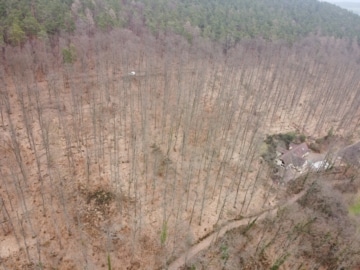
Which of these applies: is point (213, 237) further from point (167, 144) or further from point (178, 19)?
point (178, 19)

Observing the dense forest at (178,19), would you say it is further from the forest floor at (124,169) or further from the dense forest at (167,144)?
the forest floor at (124,169)

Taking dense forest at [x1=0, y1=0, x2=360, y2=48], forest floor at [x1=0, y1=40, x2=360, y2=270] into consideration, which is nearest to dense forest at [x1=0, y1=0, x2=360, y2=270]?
forest floor at [x1=0, y1=40, x2=360, y2=270]

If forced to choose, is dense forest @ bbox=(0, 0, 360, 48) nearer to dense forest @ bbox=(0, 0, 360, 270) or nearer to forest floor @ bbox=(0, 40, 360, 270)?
dense forest @ bbox=(0, 0, 360, 270)

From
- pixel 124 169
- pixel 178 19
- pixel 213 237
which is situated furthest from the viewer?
pixel 178 19

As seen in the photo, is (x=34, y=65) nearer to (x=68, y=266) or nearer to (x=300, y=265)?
(x=68, y=266)

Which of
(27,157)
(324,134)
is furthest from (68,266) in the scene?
(324,134)

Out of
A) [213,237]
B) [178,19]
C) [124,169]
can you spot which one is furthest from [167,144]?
[178,19]

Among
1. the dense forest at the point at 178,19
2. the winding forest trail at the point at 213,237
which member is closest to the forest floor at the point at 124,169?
the winding forest trail at the point at 213,237
